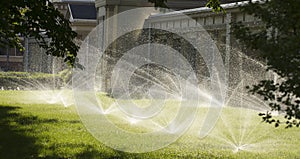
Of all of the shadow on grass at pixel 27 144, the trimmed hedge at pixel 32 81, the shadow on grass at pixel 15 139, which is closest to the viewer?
the shadow on grass at pixel 27 144

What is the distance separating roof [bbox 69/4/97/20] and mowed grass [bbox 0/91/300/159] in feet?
77.1

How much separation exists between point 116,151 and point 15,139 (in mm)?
1924

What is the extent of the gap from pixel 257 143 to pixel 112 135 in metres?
2.37

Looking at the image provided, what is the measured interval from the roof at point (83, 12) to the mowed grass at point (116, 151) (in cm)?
2350

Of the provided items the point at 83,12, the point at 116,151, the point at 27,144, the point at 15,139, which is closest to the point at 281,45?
the point at 116,151

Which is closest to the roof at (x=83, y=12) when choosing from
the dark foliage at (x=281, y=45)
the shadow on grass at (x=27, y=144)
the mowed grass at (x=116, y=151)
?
the mowed grass at (x=116, y=151)

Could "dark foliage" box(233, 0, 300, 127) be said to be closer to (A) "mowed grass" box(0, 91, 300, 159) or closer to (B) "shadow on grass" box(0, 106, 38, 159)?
(A) "mowed grass" box(0, 91, 300, 159)

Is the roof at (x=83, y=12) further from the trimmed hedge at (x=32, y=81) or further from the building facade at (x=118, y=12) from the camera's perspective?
the trimmed hedge at (x=32, y=81)

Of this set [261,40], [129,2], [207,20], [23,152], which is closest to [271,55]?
[261,40]

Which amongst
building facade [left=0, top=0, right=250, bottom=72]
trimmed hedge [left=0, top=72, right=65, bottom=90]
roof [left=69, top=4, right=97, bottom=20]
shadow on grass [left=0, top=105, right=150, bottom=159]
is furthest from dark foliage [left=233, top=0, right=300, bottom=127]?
roof [left=69, top=4, right=97, bottom=20]

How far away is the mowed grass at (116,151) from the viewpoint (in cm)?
767

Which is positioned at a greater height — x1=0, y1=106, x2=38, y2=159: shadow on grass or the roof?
the roof

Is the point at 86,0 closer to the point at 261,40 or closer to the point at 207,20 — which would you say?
the point at 207,20

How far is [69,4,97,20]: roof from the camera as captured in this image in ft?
116
